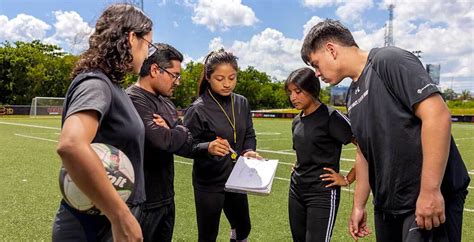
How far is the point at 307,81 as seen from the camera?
3658 mm

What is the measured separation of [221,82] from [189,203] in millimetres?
3575

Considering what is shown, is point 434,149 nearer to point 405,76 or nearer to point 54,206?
point 405,76

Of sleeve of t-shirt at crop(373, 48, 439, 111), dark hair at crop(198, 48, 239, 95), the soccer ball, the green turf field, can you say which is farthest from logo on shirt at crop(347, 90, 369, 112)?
the green turf field

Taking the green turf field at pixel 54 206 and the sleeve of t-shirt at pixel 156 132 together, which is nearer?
the sleeve of t-shirt at pixel 156 132

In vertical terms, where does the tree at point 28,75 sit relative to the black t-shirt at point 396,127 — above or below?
above

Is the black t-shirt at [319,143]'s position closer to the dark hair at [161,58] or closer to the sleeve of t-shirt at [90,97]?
the dark hair at [161,58]

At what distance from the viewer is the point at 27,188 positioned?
7.96 metres

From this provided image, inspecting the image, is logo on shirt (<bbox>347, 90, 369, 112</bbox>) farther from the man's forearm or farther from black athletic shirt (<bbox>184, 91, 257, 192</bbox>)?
black athletic shirt (<bbox>184, 91, 257, 192</bbox>)

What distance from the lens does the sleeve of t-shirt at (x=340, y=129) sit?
3520 millimetres

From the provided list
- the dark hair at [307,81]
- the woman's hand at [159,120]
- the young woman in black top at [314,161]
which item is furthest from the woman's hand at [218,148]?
the dark hair at [307,81]

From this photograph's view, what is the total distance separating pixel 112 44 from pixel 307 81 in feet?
6.37

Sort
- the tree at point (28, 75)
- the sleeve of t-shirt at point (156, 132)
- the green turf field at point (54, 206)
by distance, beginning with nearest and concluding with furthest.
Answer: the sleeve of t-shirt at point (156, 132) < the green turf field at point (54, 206) < the tree at point (28, 75)

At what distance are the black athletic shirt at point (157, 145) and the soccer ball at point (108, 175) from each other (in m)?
0.97

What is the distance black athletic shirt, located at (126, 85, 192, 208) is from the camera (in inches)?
121
